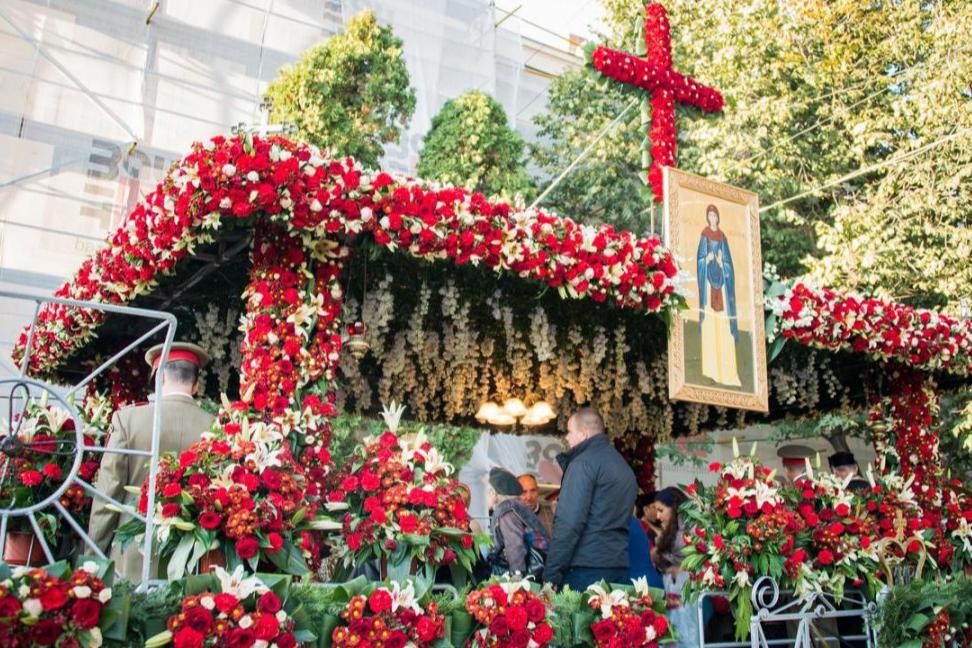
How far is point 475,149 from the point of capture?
50.2 feet

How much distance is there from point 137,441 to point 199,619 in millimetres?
1931

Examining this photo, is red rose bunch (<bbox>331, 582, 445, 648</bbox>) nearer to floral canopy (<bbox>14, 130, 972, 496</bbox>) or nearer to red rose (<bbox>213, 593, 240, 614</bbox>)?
red rose (<bbox>213, 593, 240, 614</bbox>)

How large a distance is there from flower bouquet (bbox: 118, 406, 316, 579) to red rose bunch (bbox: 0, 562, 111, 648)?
91cm

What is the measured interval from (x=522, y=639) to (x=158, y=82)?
42.1 ft

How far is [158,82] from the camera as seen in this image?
14.2 meters

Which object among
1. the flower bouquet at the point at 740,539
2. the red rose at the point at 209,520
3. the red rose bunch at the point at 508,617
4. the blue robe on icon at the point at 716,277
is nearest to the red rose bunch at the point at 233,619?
the red rose at the point at 209,520

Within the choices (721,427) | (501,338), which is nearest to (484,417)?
(501,338)

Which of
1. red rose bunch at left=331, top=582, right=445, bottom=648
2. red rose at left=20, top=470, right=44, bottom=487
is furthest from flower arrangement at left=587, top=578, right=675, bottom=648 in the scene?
red rose at left=20, top=470, right=44, bottom=487

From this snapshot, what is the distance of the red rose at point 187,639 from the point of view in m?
3.11

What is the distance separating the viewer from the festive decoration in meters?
7.65

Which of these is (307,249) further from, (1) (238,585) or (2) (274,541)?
(1) (238,585)

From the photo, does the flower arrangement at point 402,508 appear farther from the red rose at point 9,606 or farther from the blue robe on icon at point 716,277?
the blue robe on icon at point 716,277

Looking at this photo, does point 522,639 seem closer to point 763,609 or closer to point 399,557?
point 399,557

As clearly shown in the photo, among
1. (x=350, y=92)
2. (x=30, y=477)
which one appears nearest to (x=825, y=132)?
(x=350, y=92)
